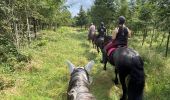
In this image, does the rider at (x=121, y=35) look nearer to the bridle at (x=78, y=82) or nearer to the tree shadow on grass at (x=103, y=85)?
the tree shadow on grass at (x=103, y=85)

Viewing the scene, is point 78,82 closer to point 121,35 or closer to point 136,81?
point 136,81

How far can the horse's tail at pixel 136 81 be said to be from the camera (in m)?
8.33


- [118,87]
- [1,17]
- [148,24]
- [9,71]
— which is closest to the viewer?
[118,87]

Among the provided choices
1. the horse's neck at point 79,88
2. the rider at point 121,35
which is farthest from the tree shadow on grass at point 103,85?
the horse's neck at point 79,88

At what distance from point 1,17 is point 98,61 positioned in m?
6.08

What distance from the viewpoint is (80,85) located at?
4.07 m

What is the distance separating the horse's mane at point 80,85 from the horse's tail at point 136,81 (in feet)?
13.2

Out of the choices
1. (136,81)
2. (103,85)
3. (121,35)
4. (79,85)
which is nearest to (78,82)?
(79,85)

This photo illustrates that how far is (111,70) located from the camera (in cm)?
1409

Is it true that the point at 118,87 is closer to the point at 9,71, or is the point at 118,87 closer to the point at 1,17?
the point at 9,71

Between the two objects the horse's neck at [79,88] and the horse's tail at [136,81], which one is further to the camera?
the horse's tail at [136,81]

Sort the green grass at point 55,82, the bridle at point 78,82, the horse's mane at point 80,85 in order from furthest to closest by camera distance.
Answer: the green grass at point 55,82 < the bridle at point 78,82 < the horse's mane at point 80,85

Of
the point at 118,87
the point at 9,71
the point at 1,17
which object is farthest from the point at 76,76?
the point at 1,17

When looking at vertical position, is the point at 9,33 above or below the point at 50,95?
above
